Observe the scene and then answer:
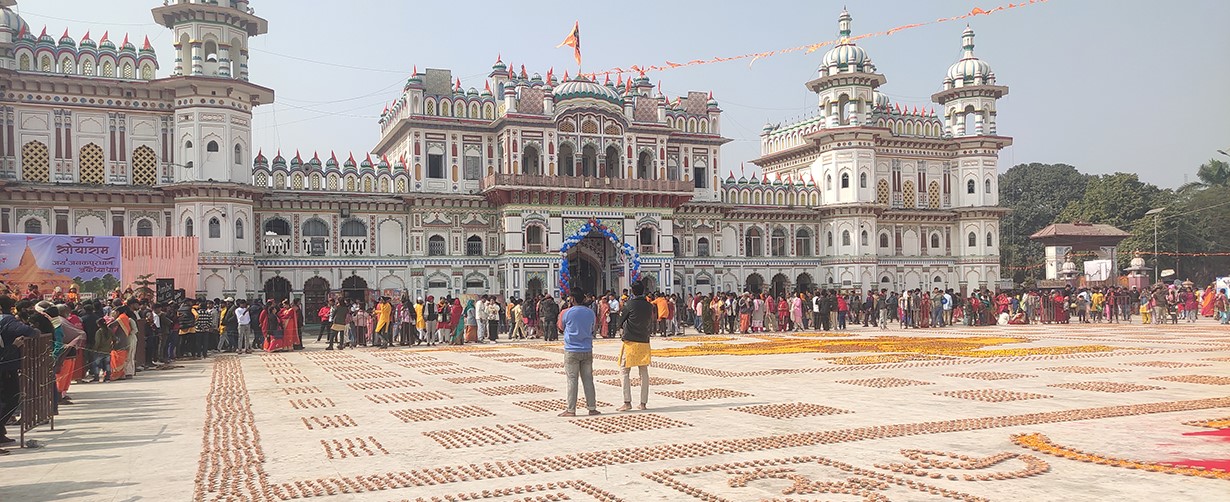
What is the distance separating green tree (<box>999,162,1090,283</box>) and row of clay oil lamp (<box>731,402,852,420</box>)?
2792 inches

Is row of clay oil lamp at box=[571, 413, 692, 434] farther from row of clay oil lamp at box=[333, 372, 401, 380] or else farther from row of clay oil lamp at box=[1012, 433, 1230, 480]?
row of clay oil lamp at box=[333, 372, 401, 380]

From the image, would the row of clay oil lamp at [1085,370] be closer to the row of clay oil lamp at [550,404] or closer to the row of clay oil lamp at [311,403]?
the row of clay oil lamp at [550,404]

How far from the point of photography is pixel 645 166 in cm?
4797

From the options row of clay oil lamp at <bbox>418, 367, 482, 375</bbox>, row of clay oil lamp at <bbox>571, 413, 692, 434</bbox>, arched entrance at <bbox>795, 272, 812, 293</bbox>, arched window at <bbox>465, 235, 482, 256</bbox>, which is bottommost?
row of clay oil lamp at <bbox>418, 367, 482, 375</bbox>

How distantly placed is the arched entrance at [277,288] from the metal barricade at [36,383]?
29991 millimetres

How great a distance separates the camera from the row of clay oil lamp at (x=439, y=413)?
1215 cm

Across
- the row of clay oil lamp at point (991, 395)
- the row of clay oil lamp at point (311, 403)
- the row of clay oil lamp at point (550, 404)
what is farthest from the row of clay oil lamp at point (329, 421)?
the row of clay oil lamp at point (991, 395)

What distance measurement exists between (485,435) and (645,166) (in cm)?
3805

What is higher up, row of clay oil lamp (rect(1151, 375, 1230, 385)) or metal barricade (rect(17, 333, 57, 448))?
metal barricade (rect(17, 333, 57, 448))

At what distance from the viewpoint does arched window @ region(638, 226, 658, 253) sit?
46.1 meters

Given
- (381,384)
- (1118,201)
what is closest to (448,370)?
(381,384)

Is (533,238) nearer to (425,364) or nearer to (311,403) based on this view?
(425,364)

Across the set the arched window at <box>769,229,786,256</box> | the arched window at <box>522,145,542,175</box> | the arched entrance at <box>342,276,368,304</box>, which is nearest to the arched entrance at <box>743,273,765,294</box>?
the arched window at <box>769,229,786,256</box>

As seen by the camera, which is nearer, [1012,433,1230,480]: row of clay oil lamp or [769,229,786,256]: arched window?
[1012,433,1230,480]: row of clay oil lamp
